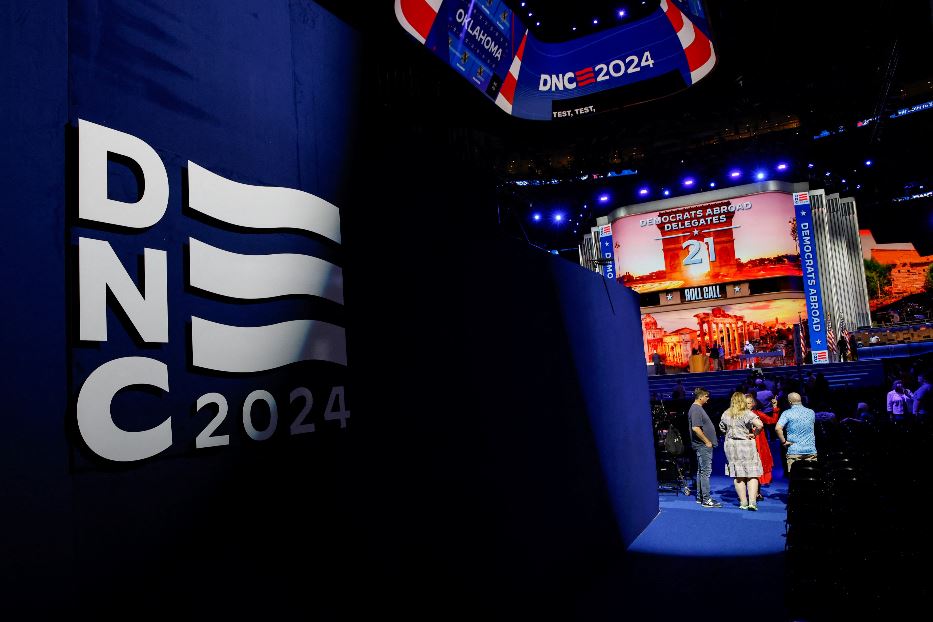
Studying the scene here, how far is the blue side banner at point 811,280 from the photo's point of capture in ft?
54.5

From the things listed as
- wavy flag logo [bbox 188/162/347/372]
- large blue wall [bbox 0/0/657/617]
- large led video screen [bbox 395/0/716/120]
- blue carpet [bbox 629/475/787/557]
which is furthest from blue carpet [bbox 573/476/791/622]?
large led video screen [bbox 395/0/716/120]

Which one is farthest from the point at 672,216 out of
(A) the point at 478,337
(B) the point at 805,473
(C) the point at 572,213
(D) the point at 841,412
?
(A) the point at 478,337

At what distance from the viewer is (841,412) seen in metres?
12.6

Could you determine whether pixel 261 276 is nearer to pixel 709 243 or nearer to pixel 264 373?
pixel 264 373

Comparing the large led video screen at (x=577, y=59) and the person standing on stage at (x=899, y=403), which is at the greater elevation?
the large led video screen at (x=577, y=59)

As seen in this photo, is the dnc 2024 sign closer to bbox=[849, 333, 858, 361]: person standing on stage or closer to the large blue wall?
the large blue wall

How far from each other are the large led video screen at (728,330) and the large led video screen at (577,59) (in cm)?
1363

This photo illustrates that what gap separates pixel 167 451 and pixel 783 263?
20.1 meters

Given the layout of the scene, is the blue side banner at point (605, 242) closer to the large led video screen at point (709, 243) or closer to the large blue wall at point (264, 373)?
the large led video screen at point (709, 243)

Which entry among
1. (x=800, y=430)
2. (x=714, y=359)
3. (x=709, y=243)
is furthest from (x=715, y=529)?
(x=709, y=243)

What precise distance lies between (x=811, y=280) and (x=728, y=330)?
10.8ft

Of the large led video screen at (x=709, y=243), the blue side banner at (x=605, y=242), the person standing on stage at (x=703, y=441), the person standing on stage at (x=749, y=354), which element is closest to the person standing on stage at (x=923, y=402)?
the person standing on stage at (x=703, y=441)

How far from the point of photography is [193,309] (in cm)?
176

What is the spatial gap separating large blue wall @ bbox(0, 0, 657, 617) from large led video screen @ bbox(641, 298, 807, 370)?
16349mm
